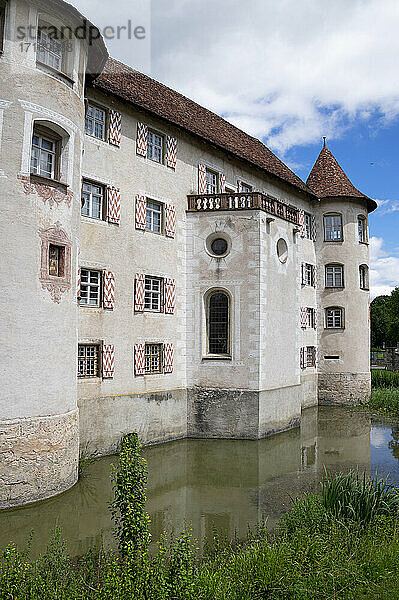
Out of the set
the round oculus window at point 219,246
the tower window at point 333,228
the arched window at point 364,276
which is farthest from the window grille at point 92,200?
the arched window at point 364,276

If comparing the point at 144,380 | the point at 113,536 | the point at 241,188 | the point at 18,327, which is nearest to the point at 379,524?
the point at 113,536

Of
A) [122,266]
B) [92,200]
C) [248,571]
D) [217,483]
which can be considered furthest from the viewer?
[122,266]

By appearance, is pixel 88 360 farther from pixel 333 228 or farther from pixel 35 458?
pixel 333 228

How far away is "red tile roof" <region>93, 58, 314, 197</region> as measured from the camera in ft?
61.3

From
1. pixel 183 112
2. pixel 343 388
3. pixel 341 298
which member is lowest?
pixel 343 388

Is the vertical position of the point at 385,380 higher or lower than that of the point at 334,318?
lower

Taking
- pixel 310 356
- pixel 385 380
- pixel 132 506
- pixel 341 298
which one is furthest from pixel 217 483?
pixel 385 380

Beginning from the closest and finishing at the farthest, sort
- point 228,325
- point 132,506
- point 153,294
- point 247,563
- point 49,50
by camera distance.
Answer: point 247,563 < point 132,506 < point 49,50 < point 153,294 < point 228,325

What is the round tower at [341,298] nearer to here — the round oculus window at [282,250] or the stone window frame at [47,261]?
the round oculus window at [282,250]

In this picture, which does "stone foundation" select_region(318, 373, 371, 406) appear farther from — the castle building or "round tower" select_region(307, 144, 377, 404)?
the castle building

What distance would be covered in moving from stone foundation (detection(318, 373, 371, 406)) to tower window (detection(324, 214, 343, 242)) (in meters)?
7.60

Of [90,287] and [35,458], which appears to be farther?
[90,287]

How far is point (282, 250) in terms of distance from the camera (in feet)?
72.9

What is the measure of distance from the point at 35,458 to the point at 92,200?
8.50m
